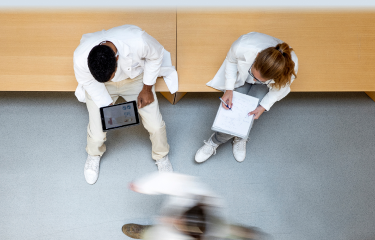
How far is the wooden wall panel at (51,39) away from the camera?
5.21 feet

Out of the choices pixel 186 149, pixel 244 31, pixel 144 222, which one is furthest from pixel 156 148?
pixel 244 31

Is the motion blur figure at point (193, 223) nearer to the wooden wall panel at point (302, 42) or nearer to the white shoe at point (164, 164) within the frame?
the white shoe at point (164, 164)

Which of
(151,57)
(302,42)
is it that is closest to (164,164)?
(151,57)

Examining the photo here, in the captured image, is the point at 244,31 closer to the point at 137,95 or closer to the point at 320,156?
the point at 137,95

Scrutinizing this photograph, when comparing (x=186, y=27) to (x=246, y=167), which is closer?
(x=186, y=27)

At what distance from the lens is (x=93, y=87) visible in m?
1.49

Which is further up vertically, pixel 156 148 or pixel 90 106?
pixel 90 106

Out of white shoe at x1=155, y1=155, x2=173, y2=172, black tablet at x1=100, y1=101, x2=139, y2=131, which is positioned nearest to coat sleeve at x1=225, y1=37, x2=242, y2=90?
black tablet at x1=100, y1=101, x2=139, y2=131

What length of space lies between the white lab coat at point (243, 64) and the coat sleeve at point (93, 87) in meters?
0.60

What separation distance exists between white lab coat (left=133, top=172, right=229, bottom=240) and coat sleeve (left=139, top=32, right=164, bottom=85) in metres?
0.64

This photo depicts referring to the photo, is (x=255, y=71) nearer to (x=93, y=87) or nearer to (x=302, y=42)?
(x=302, y=42)

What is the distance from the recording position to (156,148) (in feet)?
5.79

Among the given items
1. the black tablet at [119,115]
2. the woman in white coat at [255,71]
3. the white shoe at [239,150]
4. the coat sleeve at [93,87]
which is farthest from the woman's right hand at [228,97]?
the coat sleeve at [93,87]

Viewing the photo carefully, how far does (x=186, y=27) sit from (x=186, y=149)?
834 millimetres
